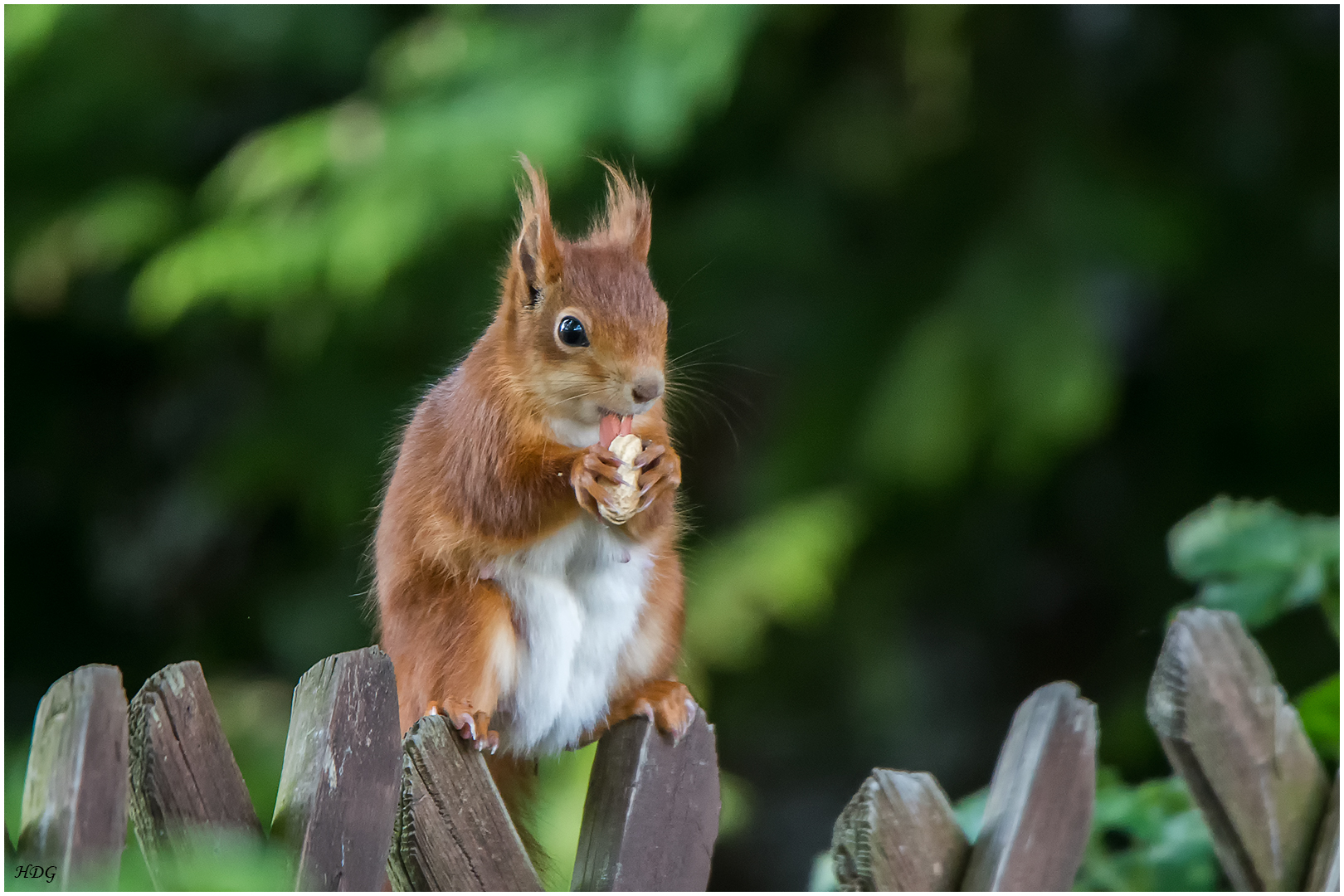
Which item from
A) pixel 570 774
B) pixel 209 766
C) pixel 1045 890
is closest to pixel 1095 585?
pixel 570 774

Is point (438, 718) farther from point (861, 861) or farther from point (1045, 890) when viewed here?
point (1045, 890)

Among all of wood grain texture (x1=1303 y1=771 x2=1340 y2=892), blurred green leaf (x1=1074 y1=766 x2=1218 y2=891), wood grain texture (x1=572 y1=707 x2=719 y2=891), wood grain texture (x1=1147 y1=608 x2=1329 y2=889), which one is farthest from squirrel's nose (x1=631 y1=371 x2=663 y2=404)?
wood grain texture (x1=1303 y1=771 x2=1340 y2=892)

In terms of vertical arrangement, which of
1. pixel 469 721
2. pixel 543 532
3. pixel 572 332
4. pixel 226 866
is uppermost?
pixel 572 332

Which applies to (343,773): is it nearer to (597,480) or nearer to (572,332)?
(597,480)

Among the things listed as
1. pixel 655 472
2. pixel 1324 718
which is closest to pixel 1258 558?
pixel 1324 718

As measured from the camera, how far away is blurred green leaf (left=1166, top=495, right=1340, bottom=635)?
130 cm

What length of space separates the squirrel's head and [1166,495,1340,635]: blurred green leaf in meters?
0.63

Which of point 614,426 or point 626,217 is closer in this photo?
point 614,426

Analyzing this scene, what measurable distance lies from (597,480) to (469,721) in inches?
7.4

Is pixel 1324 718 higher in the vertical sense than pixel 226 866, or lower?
higher

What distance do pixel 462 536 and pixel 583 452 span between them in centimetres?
11

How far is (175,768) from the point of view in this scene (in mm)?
774

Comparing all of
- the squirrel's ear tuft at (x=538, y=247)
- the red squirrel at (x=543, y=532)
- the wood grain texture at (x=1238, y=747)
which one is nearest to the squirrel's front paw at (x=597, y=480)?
the red squirrel at (x=543, y=532)

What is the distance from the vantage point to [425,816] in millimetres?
855
